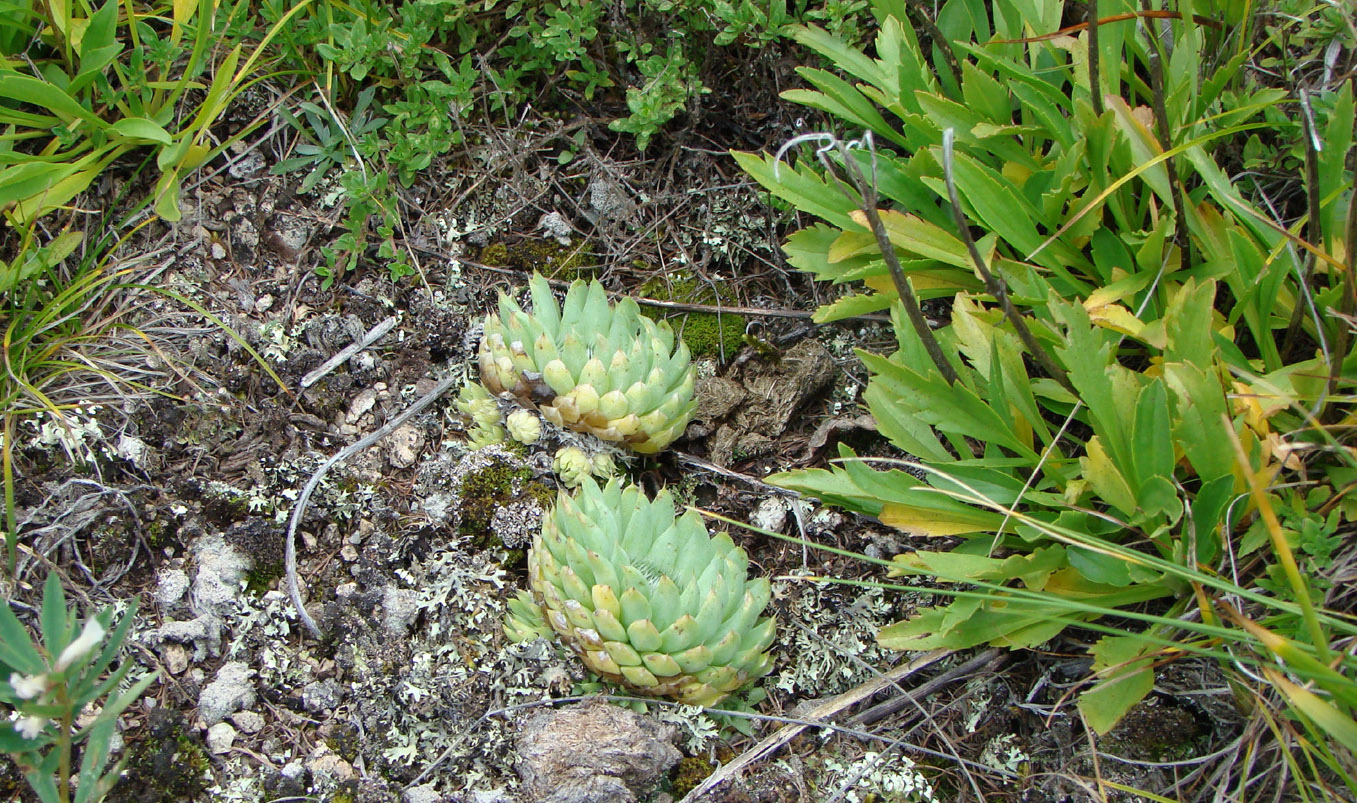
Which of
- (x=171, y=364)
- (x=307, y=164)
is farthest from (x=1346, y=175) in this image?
(x=171, y=364)

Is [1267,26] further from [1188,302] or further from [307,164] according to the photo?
[307,164]

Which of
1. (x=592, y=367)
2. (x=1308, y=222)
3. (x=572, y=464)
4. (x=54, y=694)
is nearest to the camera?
(x=54, y=694)

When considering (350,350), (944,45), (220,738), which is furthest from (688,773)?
(944,45)

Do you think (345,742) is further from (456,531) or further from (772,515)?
(772,515)

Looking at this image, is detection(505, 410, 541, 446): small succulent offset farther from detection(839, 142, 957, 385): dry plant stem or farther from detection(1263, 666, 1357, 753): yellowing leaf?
detection(1263, 666, 1357, 753): yellowing leaf

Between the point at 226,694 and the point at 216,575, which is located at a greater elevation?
the point at 216,575

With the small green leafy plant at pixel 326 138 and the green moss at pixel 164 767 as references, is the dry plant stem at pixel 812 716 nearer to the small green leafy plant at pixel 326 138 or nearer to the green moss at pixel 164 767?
the green moss at pixel 164 767

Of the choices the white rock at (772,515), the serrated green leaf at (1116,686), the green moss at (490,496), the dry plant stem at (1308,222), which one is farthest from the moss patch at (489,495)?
the dry plant stem at (1308,222)
